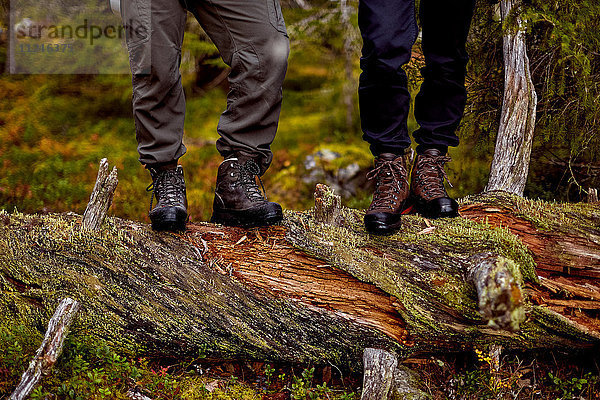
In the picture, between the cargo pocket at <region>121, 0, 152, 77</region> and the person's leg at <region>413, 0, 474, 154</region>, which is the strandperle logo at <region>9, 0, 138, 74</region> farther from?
the person's leg at <region>413, 0, 474, 154</region>

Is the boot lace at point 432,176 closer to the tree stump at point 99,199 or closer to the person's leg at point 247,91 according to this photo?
the person's leg at point 247,91

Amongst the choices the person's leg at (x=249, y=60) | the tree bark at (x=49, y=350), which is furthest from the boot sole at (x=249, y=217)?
the tree bark at (x=49, y=350)

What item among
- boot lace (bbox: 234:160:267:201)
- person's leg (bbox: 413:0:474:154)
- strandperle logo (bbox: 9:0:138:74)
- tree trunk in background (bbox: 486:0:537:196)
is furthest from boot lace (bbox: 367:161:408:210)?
strandperle logo (bbox: 9:0:138:74)

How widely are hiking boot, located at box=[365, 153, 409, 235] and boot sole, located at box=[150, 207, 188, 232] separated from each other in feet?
4.20

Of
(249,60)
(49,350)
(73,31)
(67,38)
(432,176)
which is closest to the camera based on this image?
(49,350)

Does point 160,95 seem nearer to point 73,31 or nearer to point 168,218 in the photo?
point 168,218

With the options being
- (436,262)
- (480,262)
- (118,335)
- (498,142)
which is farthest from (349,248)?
(498,142)

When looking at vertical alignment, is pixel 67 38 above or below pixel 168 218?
above

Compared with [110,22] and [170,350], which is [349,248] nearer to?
[170,350]

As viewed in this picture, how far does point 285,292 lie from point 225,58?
1.69 metres

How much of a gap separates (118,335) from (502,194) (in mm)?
3154

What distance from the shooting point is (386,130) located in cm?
332

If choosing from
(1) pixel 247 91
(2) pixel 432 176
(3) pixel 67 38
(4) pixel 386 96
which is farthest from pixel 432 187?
(3) pixel 67 38

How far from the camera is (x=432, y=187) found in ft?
11.8
